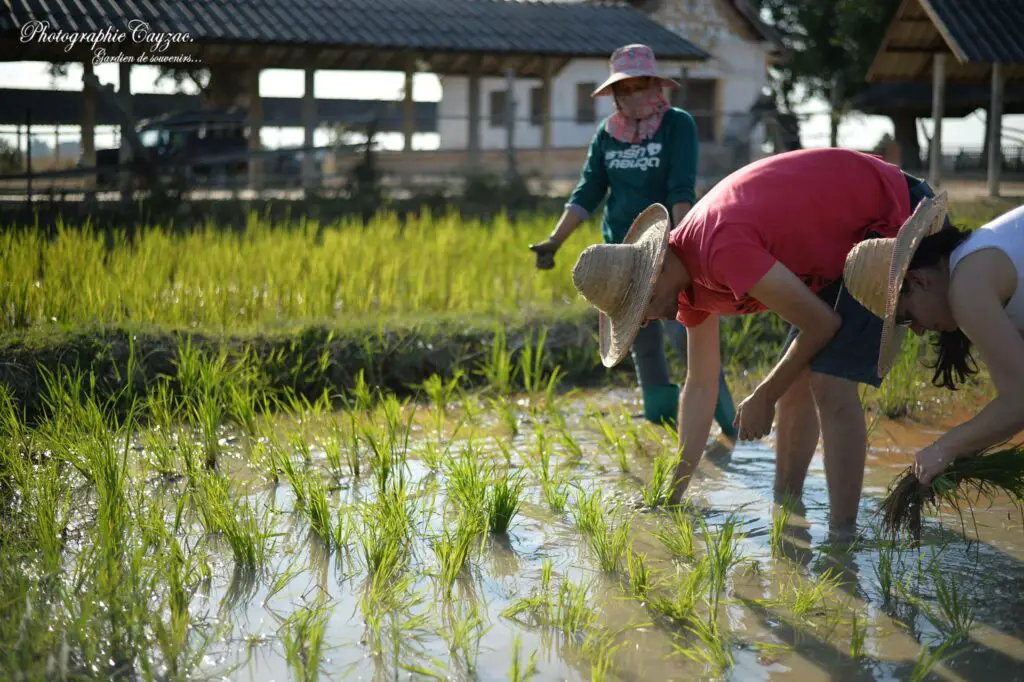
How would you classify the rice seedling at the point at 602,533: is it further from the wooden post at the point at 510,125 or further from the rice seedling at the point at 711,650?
the wooden post at the point at 510,125

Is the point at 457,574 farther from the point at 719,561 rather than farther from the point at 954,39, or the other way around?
the point at 954,39

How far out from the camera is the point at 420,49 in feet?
47.8

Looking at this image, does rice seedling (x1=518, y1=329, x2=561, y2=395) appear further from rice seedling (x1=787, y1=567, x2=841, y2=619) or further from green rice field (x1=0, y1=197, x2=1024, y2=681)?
rice seedling (x1=787, y1=567, x2=841, y2=619)

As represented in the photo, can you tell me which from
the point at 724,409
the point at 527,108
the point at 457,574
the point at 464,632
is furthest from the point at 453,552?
the point at 527,108

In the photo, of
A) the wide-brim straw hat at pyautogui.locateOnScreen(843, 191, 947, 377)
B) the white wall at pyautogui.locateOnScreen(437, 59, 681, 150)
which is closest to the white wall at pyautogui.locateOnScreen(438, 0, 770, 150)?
the white wall at pyautogui.locateOnScreen(437, 59, 681, 150)

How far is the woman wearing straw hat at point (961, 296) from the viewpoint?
2432mm

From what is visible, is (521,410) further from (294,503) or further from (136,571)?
(136,571)

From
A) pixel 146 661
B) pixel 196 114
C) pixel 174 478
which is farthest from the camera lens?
pixel 196 114

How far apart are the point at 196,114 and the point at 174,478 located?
1213 centimetres

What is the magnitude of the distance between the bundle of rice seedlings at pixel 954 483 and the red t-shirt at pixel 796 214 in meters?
0.59

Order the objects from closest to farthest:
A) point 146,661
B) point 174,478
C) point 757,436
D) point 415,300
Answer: point 146,661 → point 757,436 → point 174,478 → point 415,300

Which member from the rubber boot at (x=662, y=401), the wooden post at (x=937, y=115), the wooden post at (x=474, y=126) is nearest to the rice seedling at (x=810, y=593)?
the rubber boot at (x=662, y=401)

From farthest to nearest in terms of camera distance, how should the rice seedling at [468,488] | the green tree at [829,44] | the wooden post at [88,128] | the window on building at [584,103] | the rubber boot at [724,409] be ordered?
1. the window on building at [584,103]
2. the green tree at [829,44]
3. the wooden post at [88,128]
4. the rubber boot at [724,409]
5. the rice seedling at [468,488]

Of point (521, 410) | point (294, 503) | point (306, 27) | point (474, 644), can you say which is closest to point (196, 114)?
point (306, 27)
